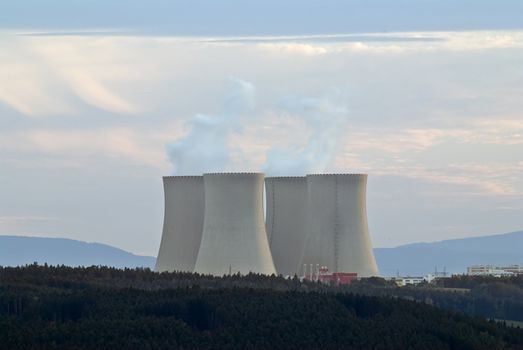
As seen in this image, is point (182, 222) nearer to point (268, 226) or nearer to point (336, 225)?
point (336, 225)

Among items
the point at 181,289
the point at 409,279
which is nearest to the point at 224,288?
the point at 181,289

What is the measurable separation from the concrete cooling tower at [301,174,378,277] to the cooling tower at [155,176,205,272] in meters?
4.84

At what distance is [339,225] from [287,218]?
335cm

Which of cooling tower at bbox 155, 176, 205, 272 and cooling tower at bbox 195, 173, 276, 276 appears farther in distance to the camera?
cooling tower at bbox 155, 176, 205, 272

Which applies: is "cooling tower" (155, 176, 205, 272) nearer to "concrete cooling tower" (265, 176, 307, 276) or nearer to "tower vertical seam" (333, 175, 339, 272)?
"tower vertical seam" (333, 175, 339, 272)

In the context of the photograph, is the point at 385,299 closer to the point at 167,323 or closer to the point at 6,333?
the point at 167,323

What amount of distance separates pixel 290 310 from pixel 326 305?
1663 mm

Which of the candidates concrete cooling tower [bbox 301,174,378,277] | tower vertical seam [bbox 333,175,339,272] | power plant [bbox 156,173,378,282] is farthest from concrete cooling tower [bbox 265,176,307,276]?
tower vertical seam [bbox 333,175,339,272]

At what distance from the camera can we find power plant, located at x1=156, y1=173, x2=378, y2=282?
166 ft

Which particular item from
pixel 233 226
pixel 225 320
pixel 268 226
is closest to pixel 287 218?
pixel 268 226

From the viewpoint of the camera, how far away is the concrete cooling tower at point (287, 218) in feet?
196

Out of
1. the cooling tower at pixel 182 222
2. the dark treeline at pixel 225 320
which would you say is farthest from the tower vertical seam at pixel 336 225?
the dark treeline at pixel 225 320

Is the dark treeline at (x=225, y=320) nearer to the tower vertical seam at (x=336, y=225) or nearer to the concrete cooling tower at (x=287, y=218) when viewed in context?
the tower vertical seam at (x=336, y=225)

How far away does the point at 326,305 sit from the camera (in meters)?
46.8
